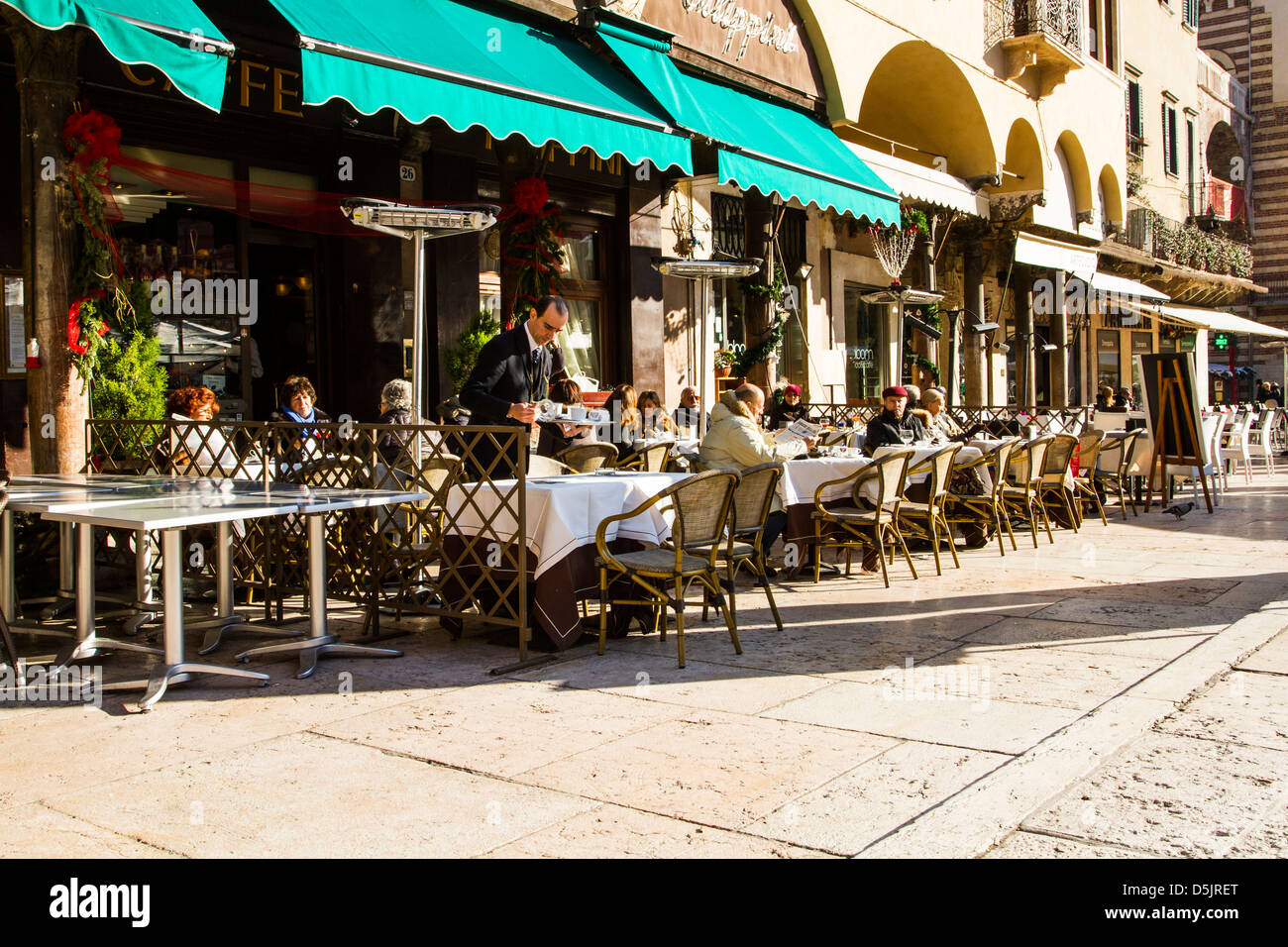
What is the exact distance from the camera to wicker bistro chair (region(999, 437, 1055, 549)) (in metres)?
9.87

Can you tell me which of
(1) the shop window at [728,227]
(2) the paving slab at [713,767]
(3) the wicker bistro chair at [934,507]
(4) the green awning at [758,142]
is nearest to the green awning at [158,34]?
(2) the paving slab at [713,767]

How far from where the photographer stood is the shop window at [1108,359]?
2914 cm

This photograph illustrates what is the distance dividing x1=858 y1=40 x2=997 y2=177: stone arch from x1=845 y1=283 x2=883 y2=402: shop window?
8.41ft

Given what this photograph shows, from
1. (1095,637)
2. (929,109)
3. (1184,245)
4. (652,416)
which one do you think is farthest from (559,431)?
(1184,245)

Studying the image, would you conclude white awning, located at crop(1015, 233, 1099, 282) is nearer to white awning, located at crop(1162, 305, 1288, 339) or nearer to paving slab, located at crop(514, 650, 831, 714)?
white awning, located at crop(1162, 305, 1288, 339)

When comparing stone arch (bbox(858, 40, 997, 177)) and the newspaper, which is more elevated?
stone arch (bbox(858, 40, 997, 177))

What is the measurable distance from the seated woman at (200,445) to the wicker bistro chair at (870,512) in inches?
155

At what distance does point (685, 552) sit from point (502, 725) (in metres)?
1.70

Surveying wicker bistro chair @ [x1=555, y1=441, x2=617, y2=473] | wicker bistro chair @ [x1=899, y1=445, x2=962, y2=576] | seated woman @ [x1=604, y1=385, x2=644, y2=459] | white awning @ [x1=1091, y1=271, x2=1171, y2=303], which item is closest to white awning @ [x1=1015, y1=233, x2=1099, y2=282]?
white awning @ [x1=1091, y1=271, x2=1171, y2=303]

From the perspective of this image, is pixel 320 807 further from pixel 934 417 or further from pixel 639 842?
pixel 934 417

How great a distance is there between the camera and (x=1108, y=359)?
1168 inches
